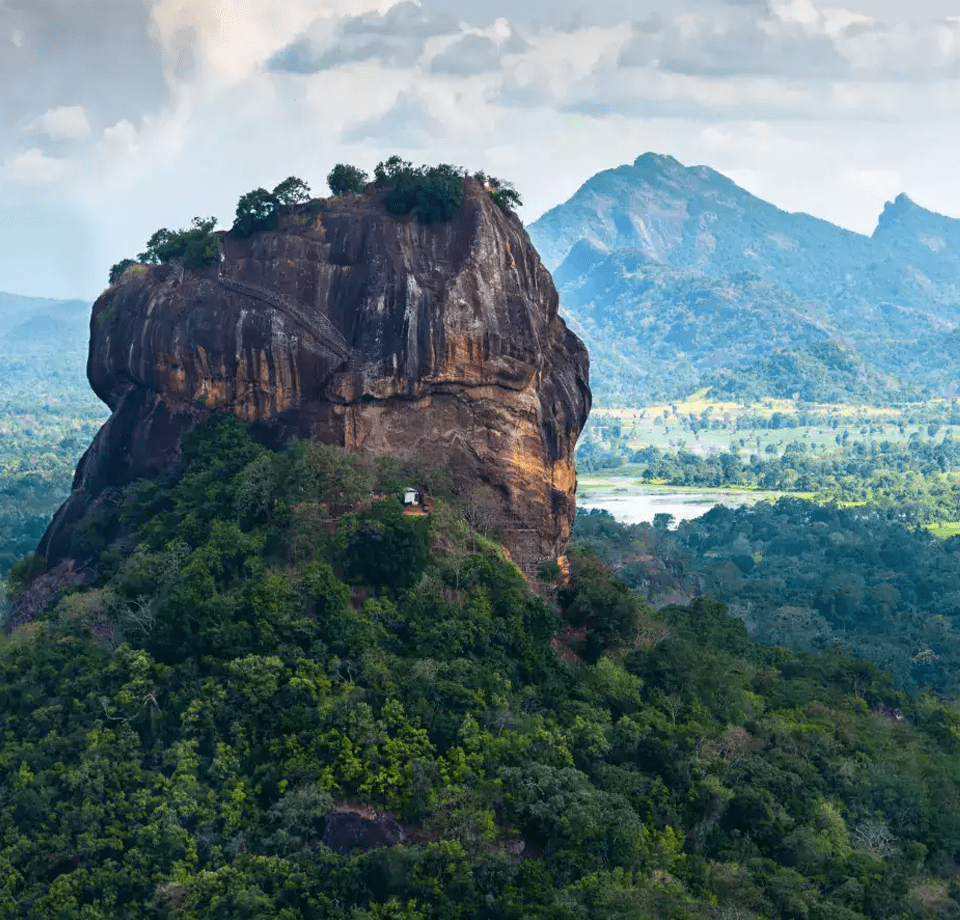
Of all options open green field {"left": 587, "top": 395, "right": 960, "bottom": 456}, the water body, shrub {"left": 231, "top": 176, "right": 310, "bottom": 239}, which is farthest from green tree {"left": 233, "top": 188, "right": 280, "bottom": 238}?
open green field {"left": 587, "top": 395, "right": 960, "bottom": 456}

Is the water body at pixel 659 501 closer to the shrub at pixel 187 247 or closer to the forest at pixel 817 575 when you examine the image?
the forest at pixel 817 575

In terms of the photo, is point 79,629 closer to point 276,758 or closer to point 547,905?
point 276,758

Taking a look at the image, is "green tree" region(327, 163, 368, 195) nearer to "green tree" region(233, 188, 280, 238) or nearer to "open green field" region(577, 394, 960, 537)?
"green tree" region(233, 188, 280, 238)

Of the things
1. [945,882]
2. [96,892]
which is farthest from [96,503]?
[945,882]

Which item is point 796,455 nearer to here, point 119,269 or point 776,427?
point 776,427

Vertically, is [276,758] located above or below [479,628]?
below

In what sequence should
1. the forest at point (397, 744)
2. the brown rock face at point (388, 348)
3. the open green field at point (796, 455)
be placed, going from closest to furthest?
the forest at point (397, 744), the brown rock face at point (388, 348), the open green field at point (796, 455)

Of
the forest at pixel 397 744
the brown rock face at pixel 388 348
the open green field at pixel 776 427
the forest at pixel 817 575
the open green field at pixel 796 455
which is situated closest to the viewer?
the forest at pixel 397 744

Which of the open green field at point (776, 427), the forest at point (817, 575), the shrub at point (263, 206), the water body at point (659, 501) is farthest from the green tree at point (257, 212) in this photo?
the open green field at point (776, 427)
